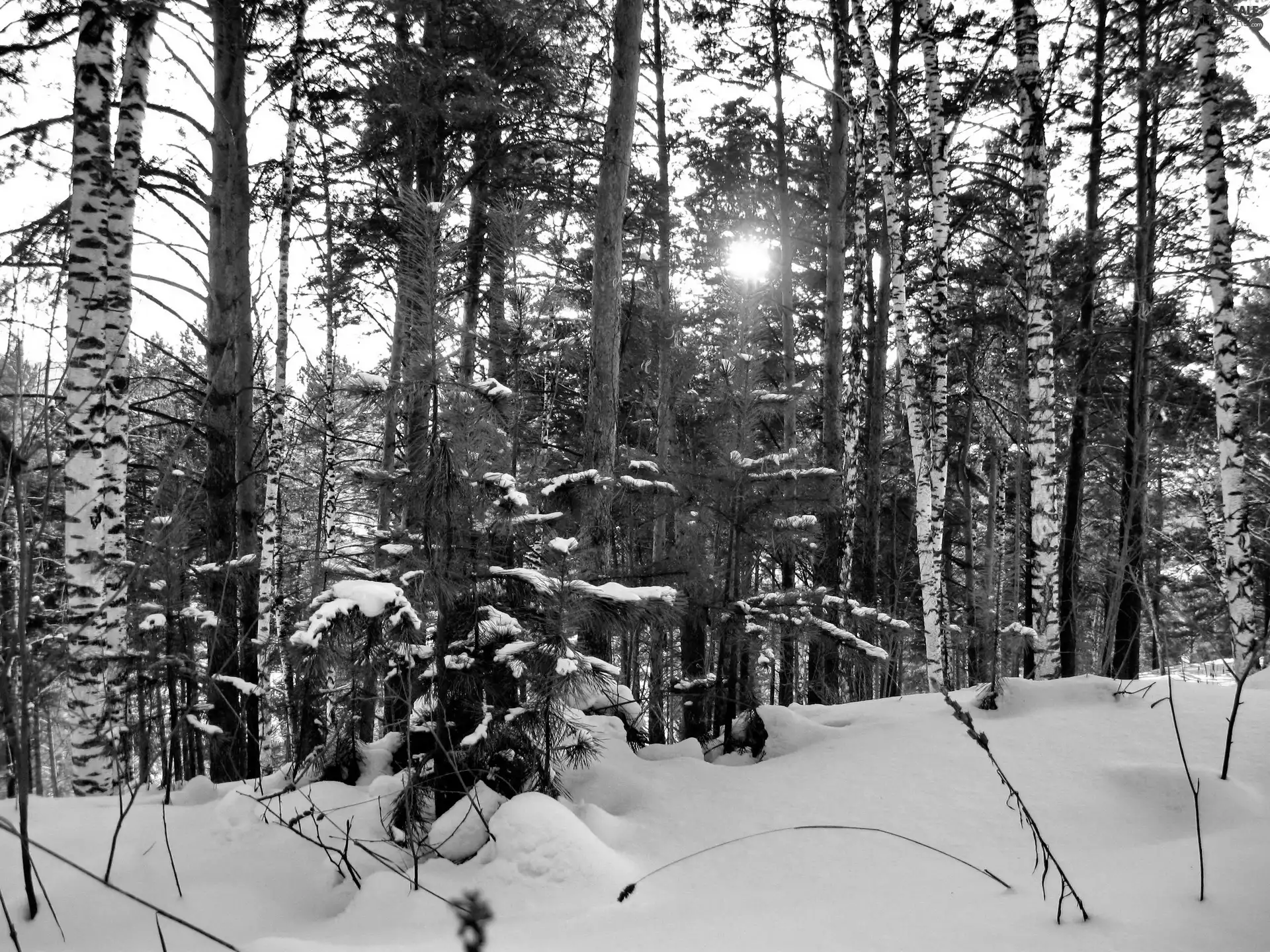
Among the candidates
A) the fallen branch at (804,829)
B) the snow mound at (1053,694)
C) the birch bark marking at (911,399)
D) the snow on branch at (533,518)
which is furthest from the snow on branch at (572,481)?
the birch bark marking at (911,399)

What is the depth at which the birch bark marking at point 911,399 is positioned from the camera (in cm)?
733

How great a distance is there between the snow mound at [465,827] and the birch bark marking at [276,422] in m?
3.54

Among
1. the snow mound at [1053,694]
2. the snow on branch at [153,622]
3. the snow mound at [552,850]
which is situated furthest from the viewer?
the snow on branch at [153,622]

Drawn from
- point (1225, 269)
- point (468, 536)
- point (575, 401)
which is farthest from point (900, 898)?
point (575, 401)

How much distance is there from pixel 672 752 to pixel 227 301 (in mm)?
5779

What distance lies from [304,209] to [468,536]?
644 cm

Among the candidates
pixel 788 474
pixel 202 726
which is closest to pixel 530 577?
pixel 788 474

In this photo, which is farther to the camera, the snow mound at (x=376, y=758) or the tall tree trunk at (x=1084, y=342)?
the tall tree trunk at (x=1084, y=342)

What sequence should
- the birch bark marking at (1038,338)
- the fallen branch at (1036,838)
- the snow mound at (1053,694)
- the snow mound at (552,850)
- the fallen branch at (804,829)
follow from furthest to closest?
the birch bark marking at (1038,338) → the snow mound at (1053,694) → the snow mound at (552,850) → the fallen branch at (804,829) → the fallen branch at (1036,838)

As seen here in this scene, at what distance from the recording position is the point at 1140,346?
916 cm

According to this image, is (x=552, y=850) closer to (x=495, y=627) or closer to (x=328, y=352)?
Answer: (x=495, y=627)

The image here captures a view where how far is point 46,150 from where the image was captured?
19.0 feet

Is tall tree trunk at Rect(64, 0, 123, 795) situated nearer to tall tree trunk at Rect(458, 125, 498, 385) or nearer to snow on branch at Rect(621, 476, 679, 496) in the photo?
snow on branch at Rect(621, 476, 679, 496)

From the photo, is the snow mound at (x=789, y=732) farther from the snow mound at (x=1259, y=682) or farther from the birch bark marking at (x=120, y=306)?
the birch bark marking at (x=120, y=306)
